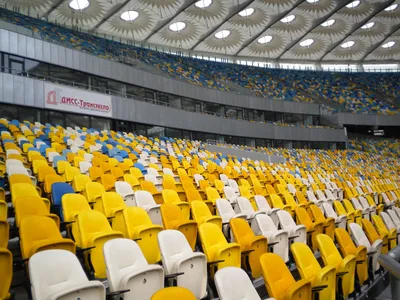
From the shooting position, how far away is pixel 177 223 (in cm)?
496

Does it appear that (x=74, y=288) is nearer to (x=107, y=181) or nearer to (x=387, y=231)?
(x=107, y=181)

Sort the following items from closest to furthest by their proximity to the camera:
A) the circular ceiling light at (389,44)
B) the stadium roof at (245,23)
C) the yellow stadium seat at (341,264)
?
the yellow stadium seat at (341,264)
the stadium roof at (245,23)
the circular ceiling light at (389,44)

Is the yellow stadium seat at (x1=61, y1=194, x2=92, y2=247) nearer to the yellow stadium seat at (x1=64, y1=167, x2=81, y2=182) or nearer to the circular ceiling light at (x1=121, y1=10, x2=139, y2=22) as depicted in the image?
the yellow stadium seat at (x1=64, y1=167, x2=81, y2=182)

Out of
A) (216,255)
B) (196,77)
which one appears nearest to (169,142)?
(196,77)

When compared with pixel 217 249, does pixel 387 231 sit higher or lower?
lower

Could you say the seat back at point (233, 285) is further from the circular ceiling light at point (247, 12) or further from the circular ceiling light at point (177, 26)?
the circular ceiling light at point (177, 26)

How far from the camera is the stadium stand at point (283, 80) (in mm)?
26911

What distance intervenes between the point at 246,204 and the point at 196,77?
2268 cm

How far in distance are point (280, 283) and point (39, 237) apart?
2449mm

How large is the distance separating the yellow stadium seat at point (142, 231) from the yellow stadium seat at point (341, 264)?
6.85 ft

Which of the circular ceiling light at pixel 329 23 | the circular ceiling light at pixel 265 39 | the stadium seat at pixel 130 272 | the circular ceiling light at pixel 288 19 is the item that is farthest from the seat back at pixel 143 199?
the circular ceiling light at pixel 329 23

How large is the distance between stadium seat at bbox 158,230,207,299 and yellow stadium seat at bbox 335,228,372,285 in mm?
2273

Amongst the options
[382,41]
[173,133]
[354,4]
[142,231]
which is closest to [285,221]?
[142,231]

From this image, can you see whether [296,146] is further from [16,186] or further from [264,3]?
[16,186]
